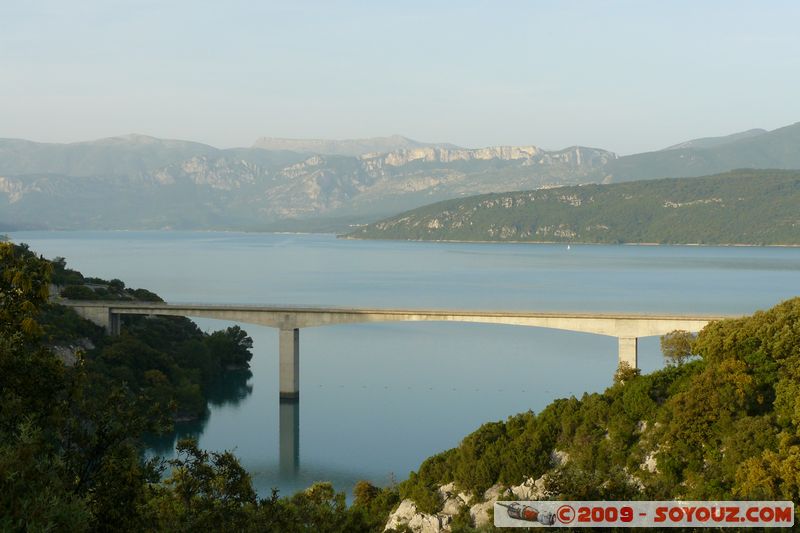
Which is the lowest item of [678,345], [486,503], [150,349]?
[486,503]

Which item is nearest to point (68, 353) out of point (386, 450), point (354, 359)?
point (386, 450)

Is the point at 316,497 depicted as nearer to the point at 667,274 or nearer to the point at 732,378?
the point at 732,378

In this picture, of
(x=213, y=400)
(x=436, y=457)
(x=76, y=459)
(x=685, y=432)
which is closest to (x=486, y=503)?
(x=436, y=457)

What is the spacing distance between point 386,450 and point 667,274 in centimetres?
12791

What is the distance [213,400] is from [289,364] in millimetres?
5904

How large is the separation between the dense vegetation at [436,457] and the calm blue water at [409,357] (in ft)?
34.7

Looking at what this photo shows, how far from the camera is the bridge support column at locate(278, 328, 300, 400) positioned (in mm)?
67375

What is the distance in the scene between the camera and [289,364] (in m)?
67.7

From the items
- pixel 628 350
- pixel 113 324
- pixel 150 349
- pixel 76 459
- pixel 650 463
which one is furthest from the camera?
pixel 113 324

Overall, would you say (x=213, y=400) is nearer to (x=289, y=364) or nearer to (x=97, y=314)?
(x=289, y=364)

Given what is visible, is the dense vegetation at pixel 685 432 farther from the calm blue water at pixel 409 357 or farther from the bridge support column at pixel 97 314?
the bridge support column at pixel 97 314

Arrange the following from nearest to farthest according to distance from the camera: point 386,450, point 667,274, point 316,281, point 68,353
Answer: point 386,450 < point 68,353 < point 316,281 < point 667,274

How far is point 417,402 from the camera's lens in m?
65.7

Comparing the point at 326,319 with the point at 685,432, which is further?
the point at 326,319
